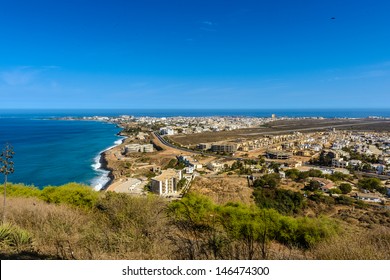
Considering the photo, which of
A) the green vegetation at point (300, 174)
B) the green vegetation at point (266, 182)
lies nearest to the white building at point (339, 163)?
the green vegetation at point (300, 174)

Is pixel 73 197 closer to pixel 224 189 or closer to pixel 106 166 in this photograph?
pixel 224 189

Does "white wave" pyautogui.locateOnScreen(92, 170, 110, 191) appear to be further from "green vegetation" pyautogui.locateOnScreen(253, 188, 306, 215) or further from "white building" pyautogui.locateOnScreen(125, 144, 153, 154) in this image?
"green vegetation" pyautogui.locateOnScreen(253, 188, 306, 215)

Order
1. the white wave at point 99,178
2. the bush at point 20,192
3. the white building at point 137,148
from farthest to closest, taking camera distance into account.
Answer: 1. the white building at point 137,148
2. the white wave at point 99,178
3. the bush at point 20,192

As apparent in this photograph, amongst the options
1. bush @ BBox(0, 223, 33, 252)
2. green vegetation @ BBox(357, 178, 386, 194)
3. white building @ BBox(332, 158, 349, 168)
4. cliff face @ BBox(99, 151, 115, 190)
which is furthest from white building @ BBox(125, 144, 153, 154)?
bush @ BBox(0, 223, 33, 252)

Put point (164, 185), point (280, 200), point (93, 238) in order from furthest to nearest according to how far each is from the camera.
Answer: point (164, 185) < point (280, 200) < point (93, 238)

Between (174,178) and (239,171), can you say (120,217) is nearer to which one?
(174,178)

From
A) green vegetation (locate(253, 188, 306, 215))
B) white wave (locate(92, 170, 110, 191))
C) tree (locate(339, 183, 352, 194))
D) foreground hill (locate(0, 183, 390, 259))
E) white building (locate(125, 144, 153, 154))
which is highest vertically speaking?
foreground hill (locate(0, 183, 390, 259))

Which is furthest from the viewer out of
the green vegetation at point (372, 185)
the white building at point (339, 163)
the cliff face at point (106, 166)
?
the white building at point (339, 163)

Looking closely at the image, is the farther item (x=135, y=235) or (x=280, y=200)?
(x=280, y=200)

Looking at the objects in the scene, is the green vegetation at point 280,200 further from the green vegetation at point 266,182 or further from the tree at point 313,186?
the tree at point 313,186

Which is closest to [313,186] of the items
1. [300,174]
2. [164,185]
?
[300,174]
